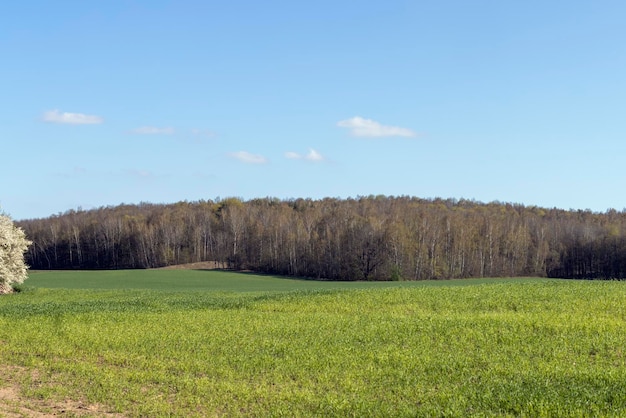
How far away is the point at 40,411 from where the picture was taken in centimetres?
1323

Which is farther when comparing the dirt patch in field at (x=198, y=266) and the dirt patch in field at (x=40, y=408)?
the dirt patch in field at (x=198, y=266)

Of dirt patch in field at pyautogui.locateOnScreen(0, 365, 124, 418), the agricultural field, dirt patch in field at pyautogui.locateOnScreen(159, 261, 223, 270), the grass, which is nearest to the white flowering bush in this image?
the grass

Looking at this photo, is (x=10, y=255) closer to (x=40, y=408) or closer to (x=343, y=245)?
(x=40, y=408)

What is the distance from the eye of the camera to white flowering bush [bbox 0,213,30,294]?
149 feet

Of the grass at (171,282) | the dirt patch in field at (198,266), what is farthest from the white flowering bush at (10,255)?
the dirt patch in field at (198,266)

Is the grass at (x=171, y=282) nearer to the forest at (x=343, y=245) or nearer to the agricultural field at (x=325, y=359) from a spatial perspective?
the forest at (x=343, y=245)

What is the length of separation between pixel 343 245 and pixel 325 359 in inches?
2860

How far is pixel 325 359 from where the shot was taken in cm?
1786

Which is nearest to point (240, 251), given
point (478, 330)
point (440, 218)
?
point (440, 218)

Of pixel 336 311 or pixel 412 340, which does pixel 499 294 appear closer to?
pixel 336 311

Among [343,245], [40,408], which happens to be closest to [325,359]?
[40,408]

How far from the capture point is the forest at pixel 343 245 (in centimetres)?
8694

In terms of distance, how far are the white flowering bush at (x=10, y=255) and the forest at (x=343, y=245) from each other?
47.1 meters

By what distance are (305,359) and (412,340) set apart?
167 inches
